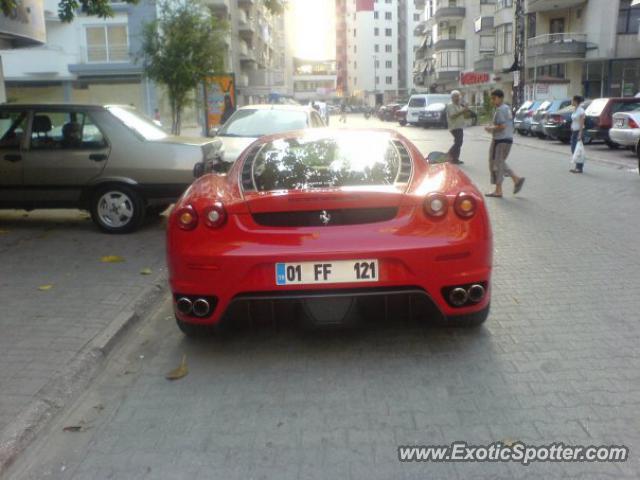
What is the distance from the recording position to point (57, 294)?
585cm

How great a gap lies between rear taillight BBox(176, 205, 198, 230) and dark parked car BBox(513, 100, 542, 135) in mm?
26221

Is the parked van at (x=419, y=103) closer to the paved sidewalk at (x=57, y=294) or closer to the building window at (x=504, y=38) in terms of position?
the building window at (x=504, y=38)

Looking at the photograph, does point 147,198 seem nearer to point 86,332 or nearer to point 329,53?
point 86,332

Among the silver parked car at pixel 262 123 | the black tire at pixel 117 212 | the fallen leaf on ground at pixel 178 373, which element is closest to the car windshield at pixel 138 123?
the black tire at pixel 117 212

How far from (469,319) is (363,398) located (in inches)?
44.5

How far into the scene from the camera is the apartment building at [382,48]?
13225 centimetres

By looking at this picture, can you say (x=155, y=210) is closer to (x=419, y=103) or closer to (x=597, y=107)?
(x=597, y=107)

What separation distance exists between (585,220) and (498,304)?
4.29m

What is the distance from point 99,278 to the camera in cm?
637

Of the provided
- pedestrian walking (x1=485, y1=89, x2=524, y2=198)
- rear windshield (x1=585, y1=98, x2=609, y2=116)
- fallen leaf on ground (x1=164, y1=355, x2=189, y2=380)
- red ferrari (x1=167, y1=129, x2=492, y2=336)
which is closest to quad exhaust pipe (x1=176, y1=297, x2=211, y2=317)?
red ferrari (x1=167, y1=129, x2=492, y2=336)

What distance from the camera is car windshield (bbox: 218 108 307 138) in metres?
11.6

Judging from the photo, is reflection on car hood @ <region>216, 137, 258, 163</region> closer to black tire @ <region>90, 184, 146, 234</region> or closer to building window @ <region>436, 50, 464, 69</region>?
black tire @ <region>90, 184, 146, 234</region>

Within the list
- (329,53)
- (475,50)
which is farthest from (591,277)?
(329,53)

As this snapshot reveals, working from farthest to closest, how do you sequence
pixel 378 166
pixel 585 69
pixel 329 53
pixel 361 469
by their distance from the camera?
pixel 329 53
pixel 585 69
pixel 378 166
pixel 361 469
